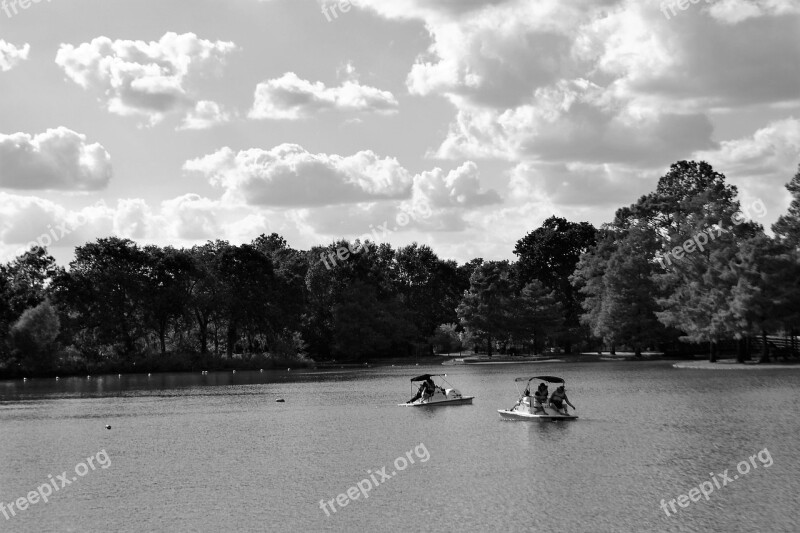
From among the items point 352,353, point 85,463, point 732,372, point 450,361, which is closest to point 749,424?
point 85,463

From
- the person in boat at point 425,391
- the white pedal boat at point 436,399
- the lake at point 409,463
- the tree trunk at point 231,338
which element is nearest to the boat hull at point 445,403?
the white pedal boat at point 436,399

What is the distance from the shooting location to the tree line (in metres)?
108

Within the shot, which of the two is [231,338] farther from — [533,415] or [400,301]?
[533,415]

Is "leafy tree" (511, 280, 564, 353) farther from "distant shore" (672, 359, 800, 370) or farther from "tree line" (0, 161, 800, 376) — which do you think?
"distant shore" (672, 359, 800, 370)

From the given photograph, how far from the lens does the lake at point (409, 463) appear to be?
34.6m

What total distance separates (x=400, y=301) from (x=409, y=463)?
5821 inches

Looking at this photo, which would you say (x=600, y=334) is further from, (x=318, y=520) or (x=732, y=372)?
(x=318, y=520)

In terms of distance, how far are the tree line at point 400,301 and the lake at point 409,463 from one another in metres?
27.7

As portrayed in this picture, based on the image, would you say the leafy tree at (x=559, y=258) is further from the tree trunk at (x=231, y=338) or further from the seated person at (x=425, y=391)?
the seated person at (x=425, y=391)

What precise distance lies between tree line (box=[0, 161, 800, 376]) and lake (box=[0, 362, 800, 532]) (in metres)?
27.7

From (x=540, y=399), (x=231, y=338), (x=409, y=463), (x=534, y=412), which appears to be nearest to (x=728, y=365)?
(x=540, y=399)

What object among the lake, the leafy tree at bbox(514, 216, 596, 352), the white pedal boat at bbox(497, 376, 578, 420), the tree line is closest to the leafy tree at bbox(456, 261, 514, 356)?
the tree line

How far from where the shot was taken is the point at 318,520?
34.7 metres

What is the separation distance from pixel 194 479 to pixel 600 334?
103 m
